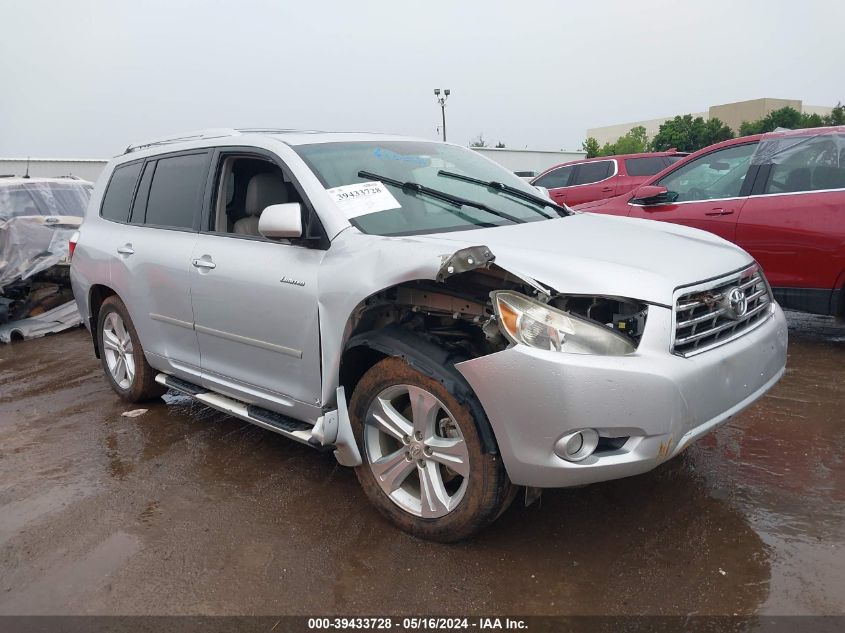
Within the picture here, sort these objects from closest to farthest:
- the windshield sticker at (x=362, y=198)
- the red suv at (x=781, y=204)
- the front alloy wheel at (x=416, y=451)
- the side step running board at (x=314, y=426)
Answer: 1. the front alloy wheel at (x=416, y=451)
2. the side step running board at (x=314, y=426)
3. the windshield sticker at (x=362, y=198)
4. the red suv at (x=781, y=204)

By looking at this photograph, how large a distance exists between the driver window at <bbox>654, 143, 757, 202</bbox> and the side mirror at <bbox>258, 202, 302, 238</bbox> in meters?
4.16

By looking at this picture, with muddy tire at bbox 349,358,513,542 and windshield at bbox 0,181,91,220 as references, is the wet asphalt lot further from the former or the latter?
windshield at bbox 0,181,91,220

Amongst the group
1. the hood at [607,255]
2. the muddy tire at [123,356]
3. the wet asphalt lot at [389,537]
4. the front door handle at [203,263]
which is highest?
the hood at [607,255]

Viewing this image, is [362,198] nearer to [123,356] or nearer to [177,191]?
[177,191]

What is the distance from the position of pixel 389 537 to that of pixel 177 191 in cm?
258

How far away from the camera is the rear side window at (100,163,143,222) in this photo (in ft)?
15.6

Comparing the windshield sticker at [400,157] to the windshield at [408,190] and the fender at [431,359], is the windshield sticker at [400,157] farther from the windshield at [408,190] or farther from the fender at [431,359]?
the fender at [431,359]

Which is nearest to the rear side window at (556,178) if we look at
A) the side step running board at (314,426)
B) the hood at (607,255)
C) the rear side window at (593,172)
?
the rear side window at (593,172)

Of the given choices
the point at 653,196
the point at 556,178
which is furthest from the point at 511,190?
the point at 556,178

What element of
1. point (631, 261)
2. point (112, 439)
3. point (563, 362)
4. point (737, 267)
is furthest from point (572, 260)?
point (112, 439)

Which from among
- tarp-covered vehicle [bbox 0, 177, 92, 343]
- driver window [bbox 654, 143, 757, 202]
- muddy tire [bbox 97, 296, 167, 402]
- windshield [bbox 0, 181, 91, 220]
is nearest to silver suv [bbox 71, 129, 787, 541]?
muddy tire [bbox 97, 296, 167, 402]

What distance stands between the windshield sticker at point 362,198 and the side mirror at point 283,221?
228mm

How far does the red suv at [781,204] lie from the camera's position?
5.04 metres

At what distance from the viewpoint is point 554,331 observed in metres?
2.47
